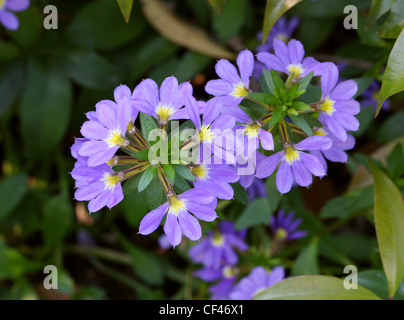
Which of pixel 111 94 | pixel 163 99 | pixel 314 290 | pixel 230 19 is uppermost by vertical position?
pixel 230 19

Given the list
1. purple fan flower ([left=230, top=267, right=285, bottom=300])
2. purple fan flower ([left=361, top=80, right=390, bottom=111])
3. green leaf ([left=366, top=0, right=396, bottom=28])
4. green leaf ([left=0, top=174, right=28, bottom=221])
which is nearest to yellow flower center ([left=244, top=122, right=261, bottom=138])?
green leaf ([left=366, top=0, right=396, bottom=28])

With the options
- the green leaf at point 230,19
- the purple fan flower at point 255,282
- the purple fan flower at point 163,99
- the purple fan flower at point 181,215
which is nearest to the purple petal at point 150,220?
the purple fan flower at point 181,215

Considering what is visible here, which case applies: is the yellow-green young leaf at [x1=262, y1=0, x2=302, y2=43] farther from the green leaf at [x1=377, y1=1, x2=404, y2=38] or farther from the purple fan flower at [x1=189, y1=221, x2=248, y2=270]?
the purple fan flower at [x1=189, y1=221, x2=248, y2=270]

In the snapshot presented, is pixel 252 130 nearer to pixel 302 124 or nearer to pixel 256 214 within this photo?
pixel 302 124

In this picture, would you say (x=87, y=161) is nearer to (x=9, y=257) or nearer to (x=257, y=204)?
(x=257, y=204)

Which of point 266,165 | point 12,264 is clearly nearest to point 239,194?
point 266,165

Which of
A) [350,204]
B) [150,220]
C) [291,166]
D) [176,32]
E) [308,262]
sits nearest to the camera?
[150,220]

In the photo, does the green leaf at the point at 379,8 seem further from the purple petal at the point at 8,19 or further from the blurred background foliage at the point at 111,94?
the purple petal at the point at 8,19
